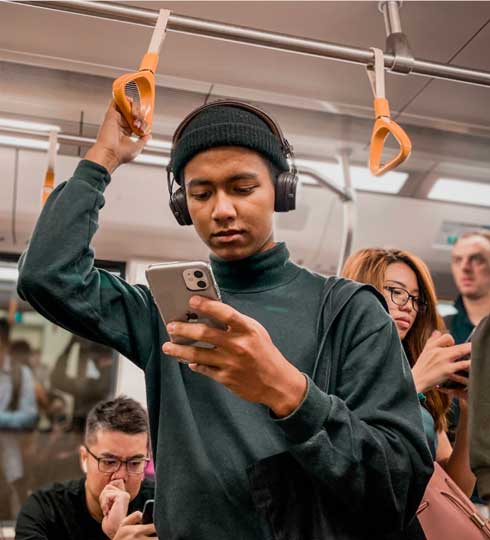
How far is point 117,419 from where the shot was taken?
2.76m

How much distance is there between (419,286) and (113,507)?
4.21 feet

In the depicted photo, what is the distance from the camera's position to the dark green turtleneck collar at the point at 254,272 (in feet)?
3.99

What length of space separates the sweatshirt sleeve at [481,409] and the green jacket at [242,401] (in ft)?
0.92

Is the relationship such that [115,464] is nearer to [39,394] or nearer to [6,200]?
[6,200]

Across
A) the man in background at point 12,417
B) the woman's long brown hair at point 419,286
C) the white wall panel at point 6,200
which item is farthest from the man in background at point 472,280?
the man in background at point 12,417

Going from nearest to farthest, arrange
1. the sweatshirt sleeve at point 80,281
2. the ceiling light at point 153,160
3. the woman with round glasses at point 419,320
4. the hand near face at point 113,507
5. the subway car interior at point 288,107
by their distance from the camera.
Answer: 1. the sweatshirt sleeve at point 80,281
2. the subway car interior at point 288,107
3. the woman with round glasses at point 419,320
4. the hand near face at point 113,507
5. the ceiling light at point 153,160

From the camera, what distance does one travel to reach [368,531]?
1044 millimetres

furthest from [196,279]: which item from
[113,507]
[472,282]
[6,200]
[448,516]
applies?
[6,200]

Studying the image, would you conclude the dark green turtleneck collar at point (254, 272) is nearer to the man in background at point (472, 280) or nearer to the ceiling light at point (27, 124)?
the man in background at point (472, 280)

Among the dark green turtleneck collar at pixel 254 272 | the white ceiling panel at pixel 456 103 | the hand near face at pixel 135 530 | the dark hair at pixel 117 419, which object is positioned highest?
the white ceiling panel at pixel 456 103

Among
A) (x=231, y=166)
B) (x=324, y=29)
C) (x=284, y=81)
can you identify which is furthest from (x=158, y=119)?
(x=231, y=166)

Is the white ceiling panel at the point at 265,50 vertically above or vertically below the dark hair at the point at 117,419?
above

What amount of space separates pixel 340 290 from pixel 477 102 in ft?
7.31

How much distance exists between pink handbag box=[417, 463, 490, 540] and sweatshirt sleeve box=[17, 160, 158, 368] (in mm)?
907
